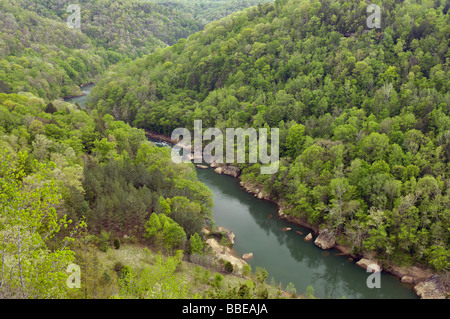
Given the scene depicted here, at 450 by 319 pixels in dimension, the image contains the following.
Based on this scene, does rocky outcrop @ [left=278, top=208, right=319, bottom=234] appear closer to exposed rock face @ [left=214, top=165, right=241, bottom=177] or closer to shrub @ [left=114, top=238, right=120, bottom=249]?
exposed rock face @ [left=214, top=165, right=241, bottom=177]

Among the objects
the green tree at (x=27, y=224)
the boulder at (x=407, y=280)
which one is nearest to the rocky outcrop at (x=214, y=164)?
the boulder at (x=407, y=280)

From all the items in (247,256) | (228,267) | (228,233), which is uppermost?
(228,233)

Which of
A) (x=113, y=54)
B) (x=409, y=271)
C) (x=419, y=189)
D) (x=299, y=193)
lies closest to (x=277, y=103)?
(x=299, y=193)

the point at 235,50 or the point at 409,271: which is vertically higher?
the point at 235,50

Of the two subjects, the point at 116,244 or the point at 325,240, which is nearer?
the point at 116,244

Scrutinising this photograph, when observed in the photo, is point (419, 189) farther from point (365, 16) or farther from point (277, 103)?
point (365, 16)

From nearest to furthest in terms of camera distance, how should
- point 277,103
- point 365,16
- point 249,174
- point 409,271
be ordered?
point 409,271 < point 249,174 < point 277,103 < point 365,16
